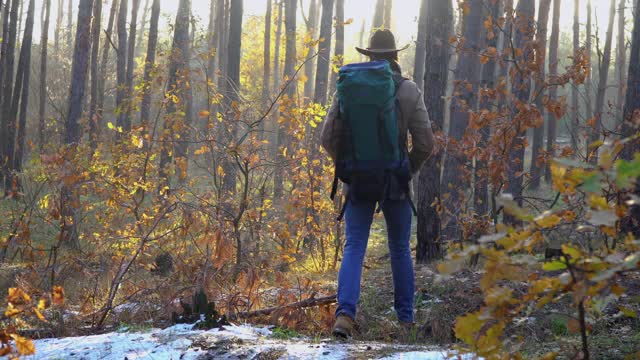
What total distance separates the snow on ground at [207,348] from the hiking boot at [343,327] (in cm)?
16

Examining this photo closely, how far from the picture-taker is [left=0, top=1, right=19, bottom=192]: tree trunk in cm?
1900

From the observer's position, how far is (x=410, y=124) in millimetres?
4285

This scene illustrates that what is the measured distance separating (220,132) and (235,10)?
804 centimetres

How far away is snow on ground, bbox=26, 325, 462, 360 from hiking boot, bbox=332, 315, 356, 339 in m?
0.16

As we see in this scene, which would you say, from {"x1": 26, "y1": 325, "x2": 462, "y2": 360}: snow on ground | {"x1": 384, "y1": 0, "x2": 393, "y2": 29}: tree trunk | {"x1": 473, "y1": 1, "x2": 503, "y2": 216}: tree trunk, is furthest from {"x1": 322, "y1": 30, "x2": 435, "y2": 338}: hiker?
{"x1": 384, "y1": 0, "x2": 393, "y2": 29}: tree trunk

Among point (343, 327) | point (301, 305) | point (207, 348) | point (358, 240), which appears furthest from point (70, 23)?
point (207, 348)

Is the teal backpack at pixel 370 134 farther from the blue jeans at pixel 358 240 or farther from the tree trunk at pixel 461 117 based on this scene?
the tree trunk at pixel 461 117

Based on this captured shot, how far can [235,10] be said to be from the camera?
15148 mm

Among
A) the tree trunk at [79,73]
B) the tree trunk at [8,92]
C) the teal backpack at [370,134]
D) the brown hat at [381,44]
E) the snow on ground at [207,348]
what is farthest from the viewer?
the tree trunk at [8,92]

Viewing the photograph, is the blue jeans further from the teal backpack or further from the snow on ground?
the snow on ground

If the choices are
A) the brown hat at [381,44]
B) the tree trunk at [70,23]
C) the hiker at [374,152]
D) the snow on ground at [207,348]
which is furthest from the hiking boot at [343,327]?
the tree trunk at [70,23]

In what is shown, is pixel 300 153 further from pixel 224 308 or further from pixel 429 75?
pixel 224 308

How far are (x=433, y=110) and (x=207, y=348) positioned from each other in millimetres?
4863

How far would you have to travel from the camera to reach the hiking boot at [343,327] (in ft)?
13.3
